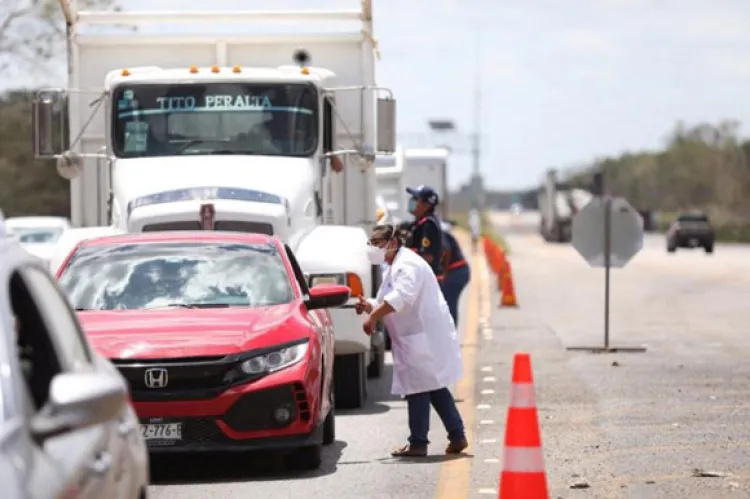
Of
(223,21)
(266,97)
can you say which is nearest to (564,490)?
(266,97)

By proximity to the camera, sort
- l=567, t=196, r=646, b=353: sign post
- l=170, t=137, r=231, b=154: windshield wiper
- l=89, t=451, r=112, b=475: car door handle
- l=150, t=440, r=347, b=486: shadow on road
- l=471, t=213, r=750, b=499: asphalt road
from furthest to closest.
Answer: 1. l=567, t=196, r=646, b=353: sign post
2. l=170, t=137, r=231, b=154: windshield wiper
3. l=150, t=440, r=347, b=486: shadow on road
4. l=471, t=213, r=750, b=499: asphalt road
5. l=89, t=451, r=112, b=475: car door handle

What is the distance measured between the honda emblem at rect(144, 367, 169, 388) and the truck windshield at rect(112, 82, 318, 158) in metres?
6.64

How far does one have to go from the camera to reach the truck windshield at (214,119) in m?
17.7

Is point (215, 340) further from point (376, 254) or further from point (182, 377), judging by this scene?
point (376, 254)

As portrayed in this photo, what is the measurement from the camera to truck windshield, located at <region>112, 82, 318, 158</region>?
58.2ft

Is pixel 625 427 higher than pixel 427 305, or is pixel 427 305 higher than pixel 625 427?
pixel 427 305

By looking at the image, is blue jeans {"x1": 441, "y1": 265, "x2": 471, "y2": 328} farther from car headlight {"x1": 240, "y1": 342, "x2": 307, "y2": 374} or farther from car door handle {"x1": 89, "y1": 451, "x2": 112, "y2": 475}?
car door handle {"x1": 89, "y1": 451, "x2": 112, "y2": 475}

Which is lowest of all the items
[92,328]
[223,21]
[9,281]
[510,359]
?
[510,359]

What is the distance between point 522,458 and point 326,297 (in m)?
4.11

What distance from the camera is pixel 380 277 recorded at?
63.6 ft

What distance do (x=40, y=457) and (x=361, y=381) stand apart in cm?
1070

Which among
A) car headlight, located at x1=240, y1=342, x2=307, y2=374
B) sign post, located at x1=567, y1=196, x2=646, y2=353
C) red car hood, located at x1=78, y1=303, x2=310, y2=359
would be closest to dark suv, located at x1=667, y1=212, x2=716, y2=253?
sign post, located at x1=567, y1=196, x2=646, y2=353

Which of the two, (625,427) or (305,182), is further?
(305,182)

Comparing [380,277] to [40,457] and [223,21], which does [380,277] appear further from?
[40,457]
